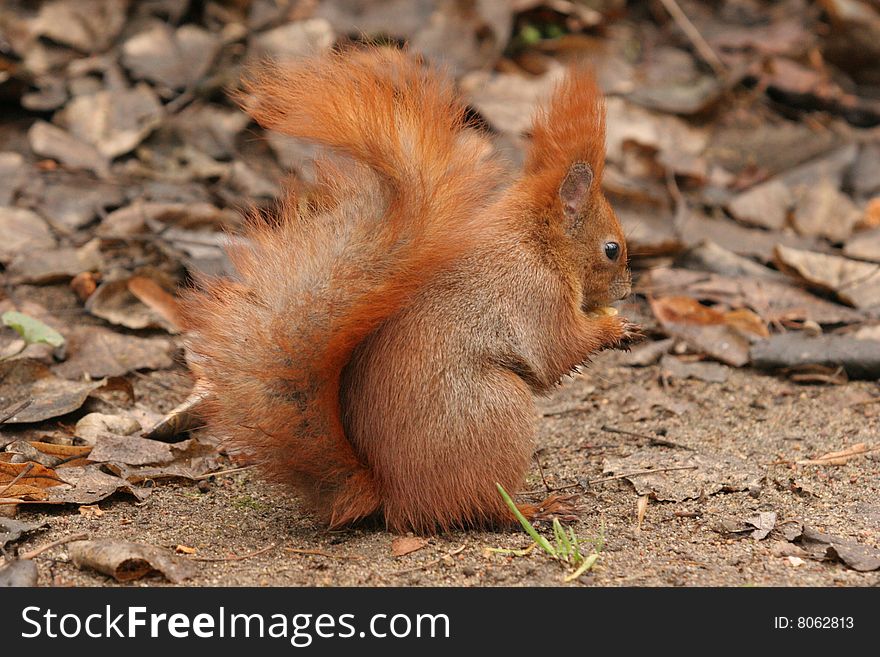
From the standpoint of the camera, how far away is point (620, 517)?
9.86 ft

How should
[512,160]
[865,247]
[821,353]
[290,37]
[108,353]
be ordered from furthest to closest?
[290,37], [865,247], [512,160], [821,353], [108,353]

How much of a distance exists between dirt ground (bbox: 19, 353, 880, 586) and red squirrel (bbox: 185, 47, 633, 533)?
201 millimetres

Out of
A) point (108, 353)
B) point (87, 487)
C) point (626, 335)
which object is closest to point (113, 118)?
point (108, 353)

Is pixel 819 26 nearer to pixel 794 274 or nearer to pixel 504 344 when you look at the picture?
Answer: pixel 794 274

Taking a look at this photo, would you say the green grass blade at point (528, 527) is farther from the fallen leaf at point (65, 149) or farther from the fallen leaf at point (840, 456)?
the fallen leaf at point (65, 149)

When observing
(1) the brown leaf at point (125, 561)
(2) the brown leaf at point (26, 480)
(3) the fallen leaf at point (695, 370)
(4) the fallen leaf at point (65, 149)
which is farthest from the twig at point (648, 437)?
(4) the fallen leaf at point (65, 149)

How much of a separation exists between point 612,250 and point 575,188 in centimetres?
25

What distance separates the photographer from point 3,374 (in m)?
3.56

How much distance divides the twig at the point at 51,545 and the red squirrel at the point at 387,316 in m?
0.43

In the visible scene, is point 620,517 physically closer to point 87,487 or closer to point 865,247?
point 87,487

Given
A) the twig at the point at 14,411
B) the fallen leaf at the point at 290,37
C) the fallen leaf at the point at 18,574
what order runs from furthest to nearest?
the fallen leaf at the point at 290,37
the twig at the point at 14,411
the fallen leaf at the point at 18,574

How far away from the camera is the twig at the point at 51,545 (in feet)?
8.12

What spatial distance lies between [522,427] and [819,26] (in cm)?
500

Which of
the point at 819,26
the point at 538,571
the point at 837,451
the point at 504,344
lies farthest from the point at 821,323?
the point at 819,26
